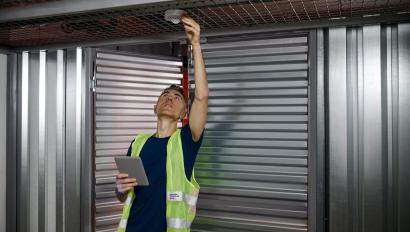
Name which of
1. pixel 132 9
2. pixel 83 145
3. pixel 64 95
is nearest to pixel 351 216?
pixel 132 9

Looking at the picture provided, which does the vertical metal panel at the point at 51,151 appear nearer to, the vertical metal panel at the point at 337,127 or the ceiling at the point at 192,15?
the ceiling at the point at 192,15

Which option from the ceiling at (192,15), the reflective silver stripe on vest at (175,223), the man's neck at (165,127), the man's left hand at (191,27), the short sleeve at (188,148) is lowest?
the reflective silver stripe on vest at (175,223)

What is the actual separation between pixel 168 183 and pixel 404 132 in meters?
1.88

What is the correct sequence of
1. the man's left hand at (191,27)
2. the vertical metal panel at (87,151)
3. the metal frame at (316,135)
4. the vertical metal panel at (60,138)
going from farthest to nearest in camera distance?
the vertical metal panel at (60,138)
the vertical metal panel at (87,151)
the metal frame at (316,135)
the man's left hand at (191,27)

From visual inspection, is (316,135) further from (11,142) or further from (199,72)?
(11,142)

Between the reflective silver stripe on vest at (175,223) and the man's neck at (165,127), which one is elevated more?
the man's neck at (165,127)

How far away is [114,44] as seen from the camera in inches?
151

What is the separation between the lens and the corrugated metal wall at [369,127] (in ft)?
9.82

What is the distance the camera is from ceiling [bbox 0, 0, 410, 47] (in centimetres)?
275

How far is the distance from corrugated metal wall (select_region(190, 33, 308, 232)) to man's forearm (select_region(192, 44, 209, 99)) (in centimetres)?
72

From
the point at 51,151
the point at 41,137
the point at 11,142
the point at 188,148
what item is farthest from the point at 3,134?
the point at 188,148

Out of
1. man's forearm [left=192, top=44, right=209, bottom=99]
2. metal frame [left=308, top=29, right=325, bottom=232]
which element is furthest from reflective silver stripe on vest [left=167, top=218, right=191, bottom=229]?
metal frame [left=308, top=29, right=325, bottom=232]

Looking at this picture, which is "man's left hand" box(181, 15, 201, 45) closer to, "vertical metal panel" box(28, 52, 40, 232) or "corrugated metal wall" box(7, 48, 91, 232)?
"corrugated metal wall" box(7, 48, 91, 232)

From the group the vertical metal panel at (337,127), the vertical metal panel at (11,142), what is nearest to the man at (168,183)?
the vertical metal panel at (337,127)
